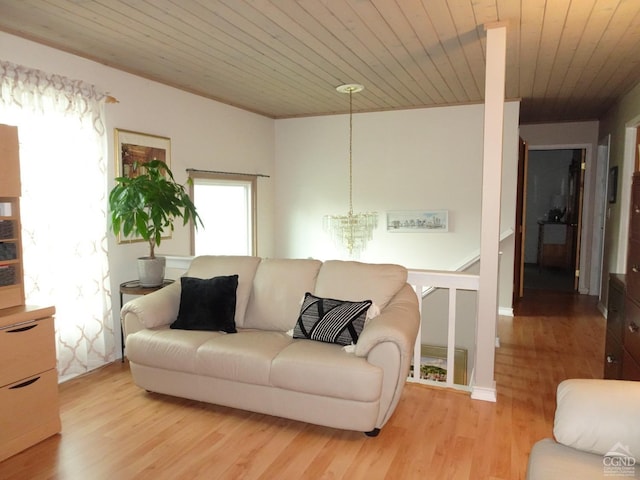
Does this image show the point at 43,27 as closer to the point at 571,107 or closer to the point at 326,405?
the point at 326,405

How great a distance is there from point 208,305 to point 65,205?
1.26m

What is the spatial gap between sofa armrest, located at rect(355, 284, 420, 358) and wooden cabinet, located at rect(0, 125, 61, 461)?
1712 mm

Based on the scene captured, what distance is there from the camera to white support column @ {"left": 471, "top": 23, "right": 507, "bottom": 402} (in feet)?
9.39

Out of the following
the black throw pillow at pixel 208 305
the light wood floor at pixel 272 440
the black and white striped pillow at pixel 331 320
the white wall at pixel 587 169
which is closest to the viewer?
the light wood floor at pixel 272 440

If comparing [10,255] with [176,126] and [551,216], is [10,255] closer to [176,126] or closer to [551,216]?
[176,126]

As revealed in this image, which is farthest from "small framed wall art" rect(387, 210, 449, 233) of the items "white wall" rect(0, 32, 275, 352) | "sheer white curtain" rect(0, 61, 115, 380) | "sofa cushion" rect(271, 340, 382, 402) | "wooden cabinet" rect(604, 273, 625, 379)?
"sheer white curtain" rect(0, 61, 115, 380)

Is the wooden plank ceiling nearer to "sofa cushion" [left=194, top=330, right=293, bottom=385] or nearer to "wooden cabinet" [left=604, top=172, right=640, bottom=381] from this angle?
"wooden cabinet" [left=604, top=172, right=640, bottom=381]

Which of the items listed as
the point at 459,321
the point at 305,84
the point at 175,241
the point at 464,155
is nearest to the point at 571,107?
the point at 464,155

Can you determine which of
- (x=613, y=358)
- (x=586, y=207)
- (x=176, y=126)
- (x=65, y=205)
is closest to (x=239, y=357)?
(x=65, y=205)

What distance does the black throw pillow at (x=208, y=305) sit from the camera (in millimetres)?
3117

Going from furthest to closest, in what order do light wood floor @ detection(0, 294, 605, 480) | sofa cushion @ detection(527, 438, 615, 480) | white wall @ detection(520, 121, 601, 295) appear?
white wall @ detection(520, 121, 601, 295)
light wood floor @ detection(0, 294, 605, 480)
sofa cushion @ detection(527, 438, 615, 480)

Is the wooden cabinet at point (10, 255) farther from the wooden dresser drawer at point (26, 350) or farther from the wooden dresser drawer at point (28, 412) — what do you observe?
the wooden dresser drawer at point (28, 412)

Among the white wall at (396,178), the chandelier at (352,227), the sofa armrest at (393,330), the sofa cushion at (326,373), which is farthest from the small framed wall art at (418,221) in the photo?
the sofa cushion at (326,373)

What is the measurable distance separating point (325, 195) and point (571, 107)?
3.15 m
